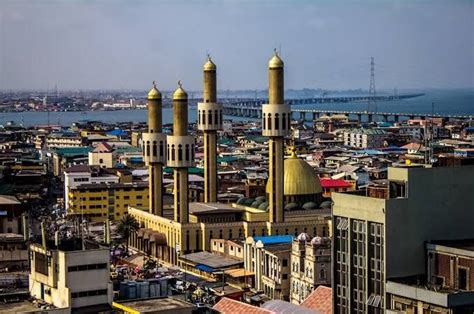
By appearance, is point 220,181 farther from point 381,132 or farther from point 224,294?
point 381,132

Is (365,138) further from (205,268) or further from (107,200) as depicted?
(205,268)

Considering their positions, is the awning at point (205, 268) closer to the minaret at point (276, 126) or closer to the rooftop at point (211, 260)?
the rooftop at point (211, 260)

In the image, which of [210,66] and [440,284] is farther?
[210,66]

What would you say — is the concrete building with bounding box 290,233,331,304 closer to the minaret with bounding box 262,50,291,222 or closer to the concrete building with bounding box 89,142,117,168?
the minaret with bounding box 262,50,291,222

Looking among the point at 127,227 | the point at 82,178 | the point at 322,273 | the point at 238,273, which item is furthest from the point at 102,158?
the point at 322,273

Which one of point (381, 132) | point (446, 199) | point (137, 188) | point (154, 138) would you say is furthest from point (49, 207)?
point (381, 132)

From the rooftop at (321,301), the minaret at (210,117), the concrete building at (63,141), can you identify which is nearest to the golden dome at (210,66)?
the minaret at (210,117)
